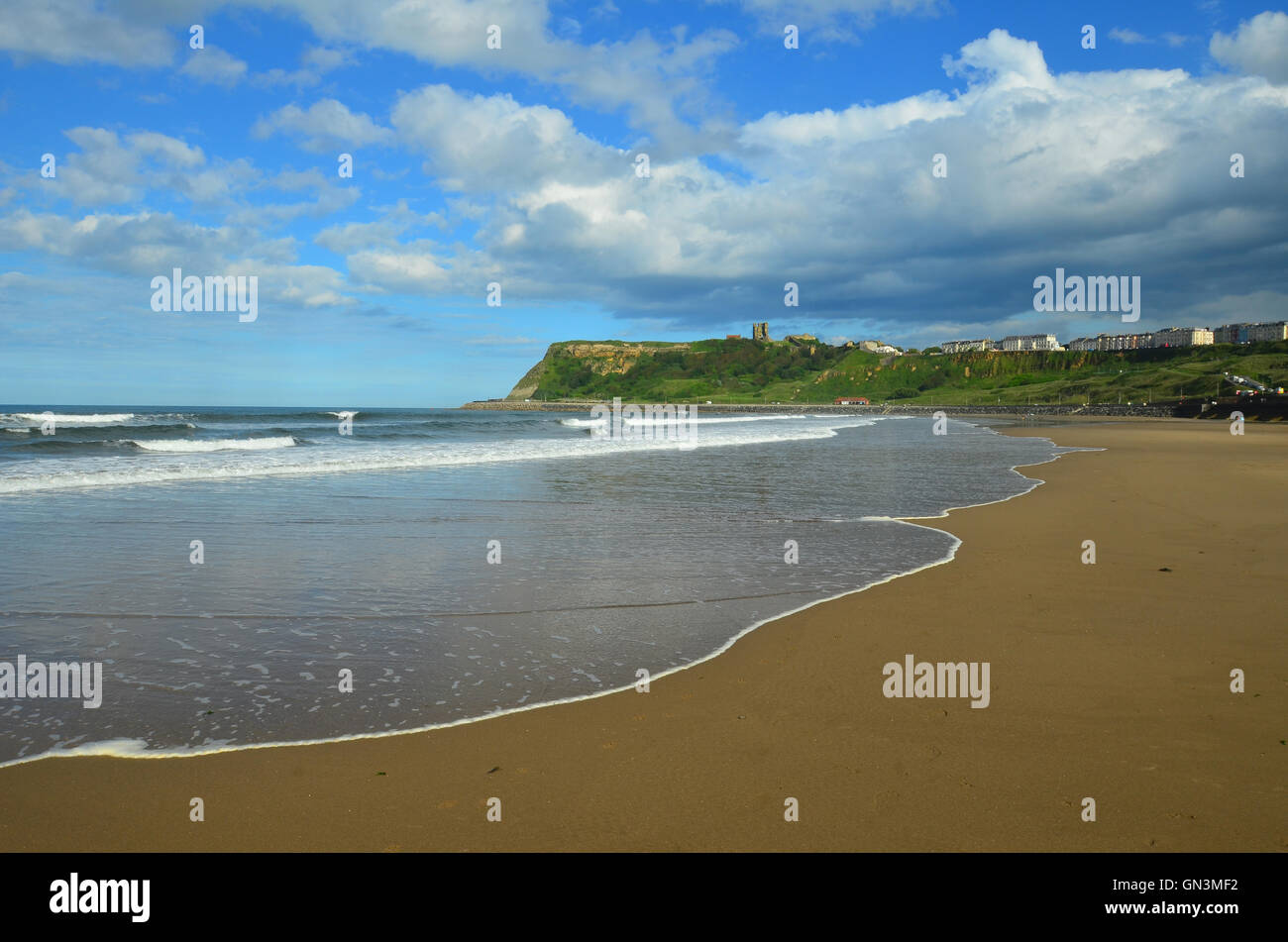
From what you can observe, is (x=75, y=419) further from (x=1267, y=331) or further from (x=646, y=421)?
(x=1267, y=331)

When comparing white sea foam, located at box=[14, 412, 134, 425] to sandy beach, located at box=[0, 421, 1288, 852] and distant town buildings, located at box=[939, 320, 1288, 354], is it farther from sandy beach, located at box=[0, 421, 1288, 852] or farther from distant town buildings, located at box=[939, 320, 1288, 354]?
distant town buildings, located at box=[939, 320, 1288, 354]

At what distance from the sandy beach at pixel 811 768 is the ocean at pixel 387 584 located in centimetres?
45

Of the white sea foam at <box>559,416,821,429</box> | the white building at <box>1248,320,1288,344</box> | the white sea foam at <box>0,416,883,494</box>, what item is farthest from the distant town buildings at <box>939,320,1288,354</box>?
the white sea foam at <box>0,416,883,494</box>

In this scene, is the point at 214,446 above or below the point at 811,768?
above

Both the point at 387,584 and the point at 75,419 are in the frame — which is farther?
the point at 75,419

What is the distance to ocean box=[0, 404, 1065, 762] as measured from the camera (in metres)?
4.75

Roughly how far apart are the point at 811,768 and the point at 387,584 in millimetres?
5453

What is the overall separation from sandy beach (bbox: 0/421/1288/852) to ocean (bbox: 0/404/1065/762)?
45 cm

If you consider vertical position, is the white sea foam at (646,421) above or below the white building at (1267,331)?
below

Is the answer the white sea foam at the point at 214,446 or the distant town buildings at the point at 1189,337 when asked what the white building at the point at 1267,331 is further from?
the white sea foam at the point at 214,446

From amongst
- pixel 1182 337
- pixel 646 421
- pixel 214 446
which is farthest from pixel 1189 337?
pixel 214 446

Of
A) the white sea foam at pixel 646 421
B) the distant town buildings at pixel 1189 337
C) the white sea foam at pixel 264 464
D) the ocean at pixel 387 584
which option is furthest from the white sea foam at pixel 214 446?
the distant town buildings at pixel 1189 337

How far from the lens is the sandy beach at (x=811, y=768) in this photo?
3211 millimetres

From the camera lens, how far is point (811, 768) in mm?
3799
